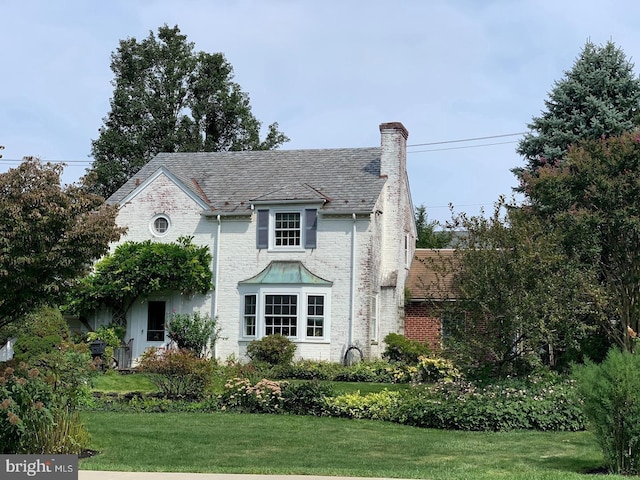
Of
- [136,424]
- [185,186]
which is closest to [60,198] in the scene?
[136,424]

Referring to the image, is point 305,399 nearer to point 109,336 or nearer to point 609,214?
point 609,214

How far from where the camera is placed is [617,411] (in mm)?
10328

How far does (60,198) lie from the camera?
503 inches

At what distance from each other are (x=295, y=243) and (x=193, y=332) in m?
4.38

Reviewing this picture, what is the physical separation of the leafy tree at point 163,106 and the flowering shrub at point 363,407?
91.2 ft

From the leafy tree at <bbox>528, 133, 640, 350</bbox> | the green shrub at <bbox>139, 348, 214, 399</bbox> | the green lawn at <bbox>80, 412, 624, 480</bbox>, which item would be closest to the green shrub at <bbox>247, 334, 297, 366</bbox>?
the green shrub at <bbox>139, 348, 214, 399</bbox>

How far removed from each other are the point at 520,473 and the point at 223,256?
18949 mm

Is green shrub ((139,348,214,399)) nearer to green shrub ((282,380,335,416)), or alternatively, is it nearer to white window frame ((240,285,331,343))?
green shrub ((282,380,335,416))

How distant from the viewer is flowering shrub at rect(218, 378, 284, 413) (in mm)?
16594

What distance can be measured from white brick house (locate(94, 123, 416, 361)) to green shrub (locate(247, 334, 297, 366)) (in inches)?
33.2

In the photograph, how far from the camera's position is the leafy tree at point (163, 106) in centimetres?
4222
